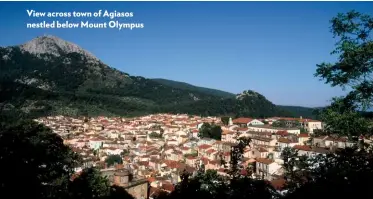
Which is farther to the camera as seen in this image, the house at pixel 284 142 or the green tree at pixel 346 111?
the house at pixel 284 142

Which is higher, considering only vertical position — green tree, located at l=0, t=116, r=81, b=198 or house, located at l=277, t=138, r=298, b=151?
green tree, located at l=0, t=116, r=81, b=198

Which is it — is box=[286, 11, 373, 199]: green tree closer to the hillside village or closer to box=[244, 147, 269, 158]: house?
the hillside village

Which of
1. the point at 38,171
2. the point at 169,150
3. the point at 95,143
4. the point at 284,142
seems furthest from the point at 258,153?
the point at 38,171

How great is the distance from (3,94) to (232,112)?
9699 cm

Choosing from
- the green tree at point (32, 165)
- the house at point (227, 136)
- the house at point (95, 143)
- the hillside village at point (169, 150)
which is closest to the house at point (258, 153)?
the hillside village at point (169, 150)

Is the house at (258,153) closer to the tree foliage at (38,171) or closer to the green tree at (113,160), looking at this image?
the green tree at (113,160)

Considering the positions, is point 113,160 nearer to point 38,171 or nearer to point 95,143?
point 95,143

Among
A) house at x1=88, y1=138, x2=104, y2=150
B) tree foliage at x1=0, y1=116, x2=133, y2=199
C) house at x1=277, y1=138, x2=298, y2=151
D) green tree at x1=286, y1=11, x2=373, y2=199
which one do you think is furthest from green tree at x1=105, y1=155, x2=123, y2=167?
green tree at x1=286, y1=11, x2=373, y2=199

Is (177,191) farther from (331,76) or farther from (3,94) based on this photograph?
(3,94)

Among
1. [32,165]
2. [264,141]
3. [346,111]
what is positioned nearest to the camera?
[346,111]

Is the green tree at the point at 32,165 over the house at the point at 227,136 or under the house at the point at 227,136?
over

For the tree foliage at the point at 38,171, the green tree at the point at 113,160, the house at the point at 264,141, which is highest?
the tree foliage at the point at 38,171

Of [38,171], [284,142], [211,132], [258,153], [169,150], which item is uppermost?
[38,171]

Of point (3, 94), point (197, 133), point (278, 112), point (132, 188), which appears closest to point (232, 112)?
point (278, 112)
